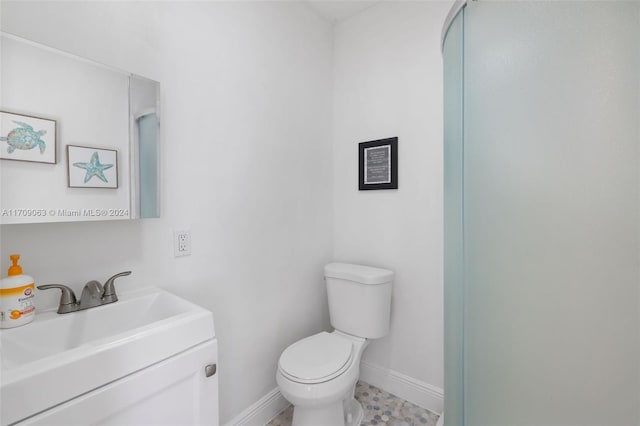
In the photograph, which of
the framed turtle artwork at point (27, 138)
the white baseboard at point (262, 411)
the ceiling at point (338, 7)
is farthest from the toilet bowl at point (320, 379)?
the ceiling at point (338, 7)

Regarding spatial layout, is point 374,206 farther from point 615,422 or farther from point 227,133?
point 615,422

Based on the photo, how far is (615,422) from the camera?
63 cm

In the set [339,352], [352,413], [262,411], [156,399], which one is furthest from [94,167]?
[352,413]

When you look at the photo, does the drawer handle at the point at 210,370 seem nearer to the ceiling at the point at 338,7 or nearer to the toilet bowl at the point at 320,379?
the toilet bowl at the point at 320,379

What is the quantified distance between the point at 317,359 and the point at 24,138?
1360 mm

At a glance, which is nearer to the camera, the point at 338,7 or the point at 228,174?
the point at 228,174

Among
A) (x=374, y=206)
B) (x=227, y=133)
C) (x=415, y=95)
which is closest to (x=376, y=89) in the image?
(x=415, y=95)

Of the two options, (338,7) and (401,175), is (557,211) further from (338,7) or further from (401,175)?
(338,7)

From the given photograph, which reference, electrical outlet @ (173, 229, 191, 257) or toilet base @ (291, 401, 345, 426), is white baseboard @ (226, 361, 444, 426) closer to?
toilet base @ (291, 401, 345, 426)

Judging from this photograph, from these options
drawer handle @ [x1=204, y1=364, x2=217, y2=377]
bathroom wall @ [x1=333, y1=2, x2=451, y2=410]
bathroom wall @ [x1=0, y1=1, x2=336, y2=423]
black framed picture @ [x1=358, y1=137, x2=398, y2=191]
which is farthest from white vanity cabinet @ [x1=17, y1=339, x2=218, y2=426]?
black framed picture @ [x1=358, y1=137, x2=398, y2=191]

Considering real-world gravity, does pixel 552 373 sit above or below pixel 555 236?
below

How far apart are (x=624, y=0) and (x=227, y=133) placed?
1365 mm

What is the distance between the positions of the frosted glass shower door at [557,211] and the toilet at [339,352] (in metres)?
0.62

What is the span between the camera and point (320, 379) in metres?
1.25
